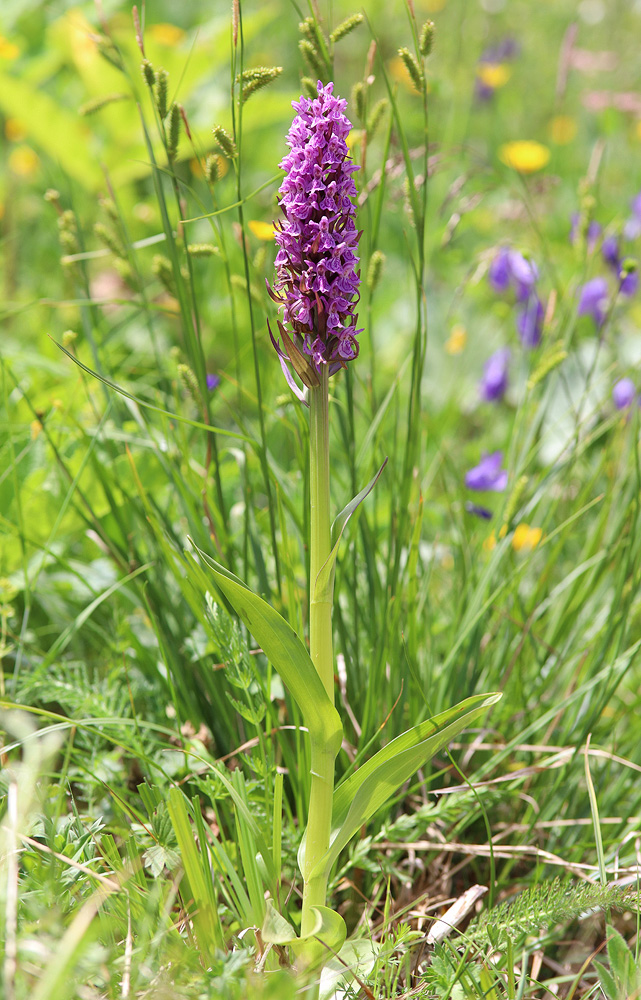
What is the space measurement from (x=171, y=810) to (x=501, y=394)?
2012 millimetres

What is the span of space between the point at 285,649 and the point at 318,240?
19.1 inches

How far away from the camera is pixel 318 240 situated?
892 millimetres

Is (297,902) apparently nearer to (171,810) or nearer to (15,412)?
(171,810)

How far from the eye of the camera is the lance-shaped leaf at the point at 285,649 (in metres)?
0.90

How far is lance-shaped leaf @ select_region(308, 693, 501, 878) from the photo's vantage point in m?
0.93

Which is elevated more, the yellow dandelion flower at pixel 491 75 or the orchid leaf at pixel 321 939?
the yellow dandelion flower at pixel 491 75

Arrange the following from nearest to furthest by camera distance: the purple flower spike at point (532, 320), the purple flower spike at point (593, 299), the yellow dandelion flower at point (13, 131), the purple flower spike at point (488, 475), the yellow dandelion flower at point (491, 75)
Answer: the purple flower spike at point (488, 475) → the purple flower spike at point (532, 320) → the purple flower spike at point (593, 299) → the yellow dandelion flower at point (13, 131) → the yellow dandelion flower at point (491, 75)

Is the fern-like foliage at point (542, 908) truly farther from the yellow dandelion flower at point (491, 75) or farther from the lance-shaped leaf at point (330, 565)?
the yellow dandelion flower at point (491, 75)

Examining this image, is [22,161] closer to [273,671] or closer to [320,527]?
[273,671]

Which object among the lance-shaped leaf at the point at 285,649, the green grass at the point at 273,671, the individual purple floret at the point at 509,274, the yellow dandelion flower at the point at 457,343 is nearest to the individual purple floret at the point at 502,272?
the individual purple floret at the point at 509,274

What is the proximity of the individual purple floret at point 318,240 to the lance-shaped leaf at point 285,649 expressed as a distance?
0.89 ft

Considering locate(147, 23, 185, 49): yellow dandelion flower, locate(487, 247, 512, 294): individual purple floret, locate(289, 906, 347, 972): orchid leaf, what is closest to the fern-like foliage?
locate(289, 906, 347, 972): orchid leaf

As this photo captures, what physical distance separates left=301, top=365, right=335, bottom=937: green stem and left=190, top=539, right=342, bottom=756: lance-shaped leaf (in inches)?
1.1

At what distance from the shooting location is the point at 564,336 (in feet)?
5.63
